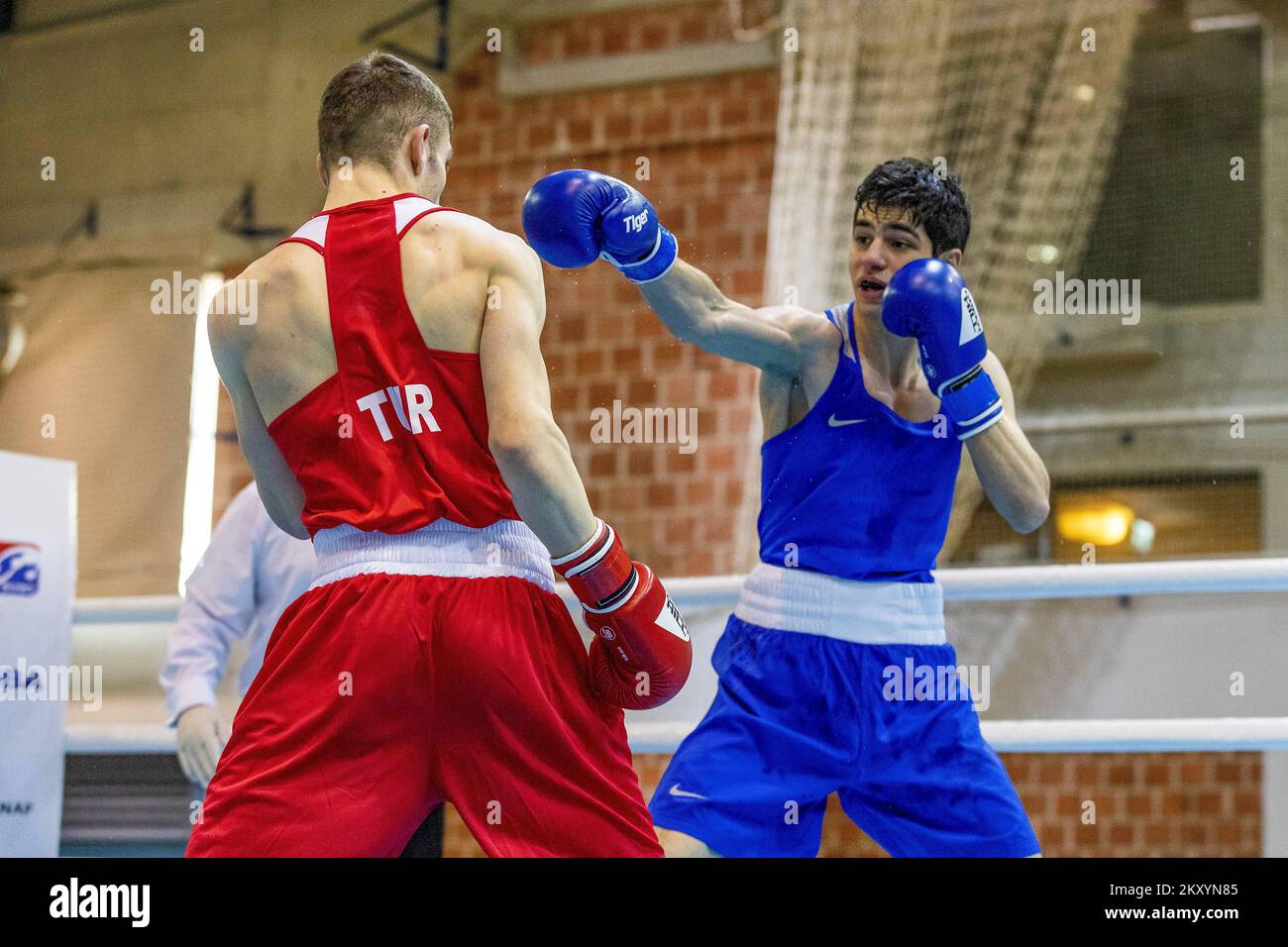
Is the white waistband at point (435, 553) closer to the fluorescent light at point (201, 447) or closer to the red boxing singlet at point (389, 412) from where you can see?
the red boxing singlet at point (389, 412)

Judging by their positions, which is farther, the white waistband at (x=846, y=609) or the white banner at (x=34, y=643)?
the white banner at (x=34, y=643)

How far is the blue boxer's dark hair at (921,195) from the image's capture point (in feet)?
7.45

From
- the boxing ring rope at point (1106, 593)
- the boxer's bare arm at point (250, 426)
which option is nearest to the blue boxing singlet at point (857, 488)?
the boxing ring rope at point (1106, 593)

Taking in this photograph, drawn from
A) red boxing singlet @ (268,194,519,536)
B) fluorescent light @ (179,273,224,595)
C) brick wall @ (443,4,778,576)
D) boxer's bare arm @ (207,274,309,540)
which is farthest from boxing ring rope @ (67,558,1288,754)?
fluorescent light @ (179,273,224,595)

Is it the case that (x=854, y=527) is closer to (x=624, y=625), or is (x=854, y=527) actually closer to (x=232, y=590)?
(x=624, y=625)

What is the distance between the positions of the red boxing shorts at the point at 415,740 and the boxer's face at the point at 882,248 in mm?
908

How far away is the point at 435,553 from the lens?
1.68 metres

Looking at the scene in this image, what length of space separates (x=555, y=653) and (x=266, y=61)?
4511mm

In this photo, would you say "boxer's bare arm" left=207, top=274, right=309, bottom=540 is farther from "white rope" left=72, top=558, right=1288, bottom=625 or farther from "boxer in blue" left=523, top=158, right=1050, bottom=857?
"white rope" left=72, top=558, right=1288, bottom=625

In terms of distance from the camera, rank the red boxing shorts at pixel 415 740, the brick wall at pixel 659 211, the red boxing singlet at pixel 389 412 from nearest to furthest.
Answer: the red boxing shorts at pixel 415 740 → the red boxing singlet at pixel 389 412 → the brick wall at pixel 659 211

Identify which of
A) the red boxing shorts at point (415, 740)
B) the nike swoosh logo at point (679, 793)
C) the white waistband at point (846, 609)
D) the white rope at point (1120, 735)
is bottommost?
the nike swoosh logo at point (679, 793)

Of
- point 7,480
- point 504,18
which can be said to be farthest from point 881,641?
point 504,18

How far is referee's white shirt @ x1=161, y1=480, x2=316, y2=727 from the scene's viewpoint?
2830 millimetres
